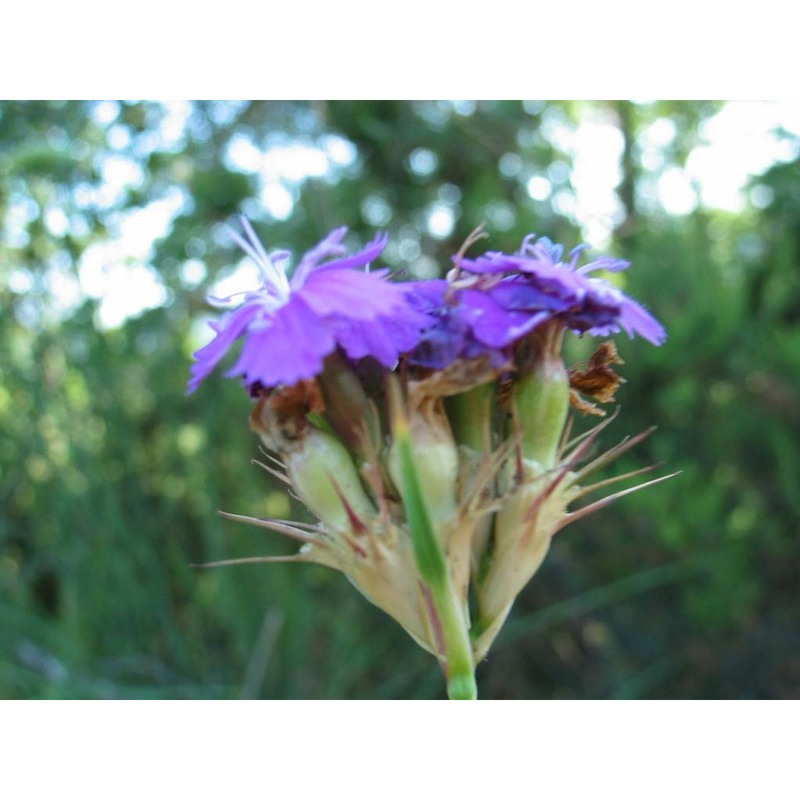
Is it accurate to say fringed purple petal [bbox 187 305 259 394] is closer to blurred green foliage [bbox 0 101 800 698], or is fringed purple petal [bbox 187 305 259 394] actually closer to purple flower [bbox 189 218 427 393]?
purple flower [bbox 189 218 427 393]

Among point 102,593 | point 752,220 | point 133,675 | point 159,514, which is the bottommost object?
point 133,675

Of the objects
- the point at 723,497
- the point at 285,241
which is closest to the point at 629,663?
the point at 723,497

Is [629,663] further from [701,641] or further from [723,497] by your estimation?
[723,497]

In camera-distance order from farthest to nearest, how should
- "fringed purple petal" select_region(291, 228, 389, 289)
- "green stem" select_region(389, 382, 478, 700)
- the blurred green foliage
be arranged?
the blurred green foliage
"fringed purple petal" select_region(291, 228, 389, 289)
"green stem" select_region(389, 382, 478, 700)

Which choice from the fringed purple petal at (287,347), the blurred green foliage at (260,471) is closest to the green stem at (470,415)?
the fringed purple petal at (287,347)

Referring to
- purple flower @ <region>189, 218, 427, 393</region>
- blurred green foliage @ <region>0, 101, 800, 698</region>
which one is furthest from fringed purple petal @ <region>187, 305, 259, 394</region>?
blurred green foliage @ <region>0, 101, 800, 698</region>

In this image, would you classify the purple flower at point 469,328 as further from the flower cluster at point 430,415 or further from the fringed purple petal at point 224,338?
the fringed purple petal at point 224,338
